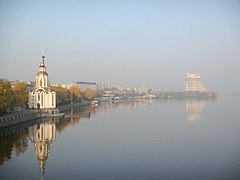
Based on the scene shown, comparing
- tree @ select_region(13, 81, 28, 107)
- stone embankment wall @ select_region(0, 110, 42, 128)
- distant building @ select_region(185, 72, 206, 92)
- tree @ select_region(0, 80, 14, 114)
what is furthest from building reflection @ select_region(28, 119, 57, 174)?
distant building @ select_region(185, 72, 206, 92)

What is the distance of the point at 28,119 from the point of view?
52.2 feet

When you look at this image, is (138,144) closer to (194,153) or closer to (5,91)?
(194,153)

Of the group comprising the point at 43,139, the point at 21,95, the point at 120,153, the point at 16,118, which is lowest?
the point at 120,153

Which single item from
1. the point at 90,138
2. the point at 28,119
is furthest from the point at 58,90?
the point at 90,138

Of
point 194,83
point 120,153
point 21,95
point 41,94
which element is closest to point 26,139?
point 120,153

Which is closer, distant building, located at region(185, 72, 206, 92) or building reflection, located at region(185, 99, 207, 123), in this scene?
building reflection, located at region(185, 99, 207, 123)

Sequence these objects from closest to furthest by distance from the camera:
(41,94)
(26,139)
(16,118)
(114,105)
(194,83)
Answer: (26,139) → (16,118) → (41,94) → (114,105) → (194,83)

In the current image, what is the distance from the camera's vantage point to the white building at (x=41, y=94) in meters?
20.0

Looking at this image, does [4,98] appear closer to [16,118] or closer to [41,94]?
[16,118]

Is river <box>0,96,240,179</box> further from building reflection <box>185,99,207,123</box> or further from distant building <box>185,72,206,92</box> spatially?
distant building <box>185,72,206,92</box>

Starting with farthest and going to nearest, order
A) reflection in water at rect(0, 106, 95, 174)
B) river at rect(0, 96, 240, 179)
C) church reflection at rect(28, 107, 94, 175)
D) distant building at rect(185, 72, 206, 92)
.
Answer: distant building at rect(185, 72, 206, 92) < reflection in water at rect(0, 106, 95, 174) < church reflection at rect(28, 107, 94, 175) < river at rect(0, 96, 240, 179)

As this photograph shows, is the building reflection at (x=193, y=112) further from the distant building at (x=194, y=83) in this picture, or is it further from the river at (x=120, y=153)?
the distant building at (x=194, y=83)

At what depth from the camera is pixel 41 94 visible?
2009 centimetres

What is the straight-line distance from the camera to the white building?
20047mm
